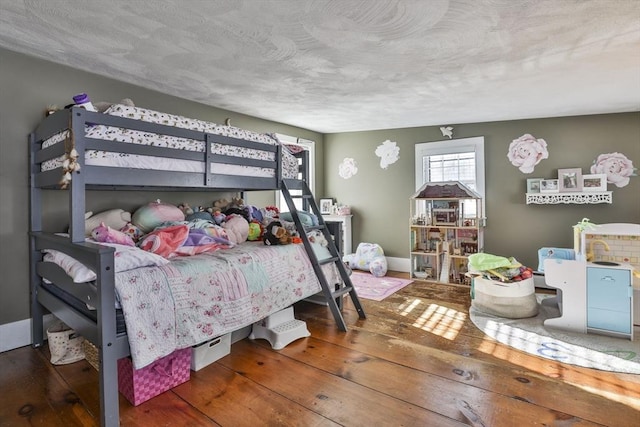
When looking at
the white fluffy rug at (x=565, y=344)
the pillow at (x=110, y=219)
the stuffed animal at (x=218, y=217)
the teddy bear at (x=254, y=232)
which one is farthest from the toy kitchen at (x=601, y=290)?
the pillow at (x=110, y=219)

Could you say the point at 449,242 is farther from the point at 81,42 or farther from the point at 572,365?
the point at 81,42

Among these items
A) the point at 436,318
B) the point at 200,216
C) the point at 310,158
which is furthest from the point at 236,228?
the point at 310,158

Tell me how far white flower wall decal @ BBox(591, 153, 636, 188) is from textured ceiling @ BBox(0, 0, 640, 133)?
0.56 m

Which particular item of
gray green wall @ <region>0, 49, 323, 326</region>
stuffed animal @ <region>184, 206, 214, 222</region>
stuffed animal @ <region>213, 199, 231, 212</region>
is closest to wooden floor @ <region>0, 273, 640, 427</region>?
gray green wall @ <region>0, 49, 323, 326</region>

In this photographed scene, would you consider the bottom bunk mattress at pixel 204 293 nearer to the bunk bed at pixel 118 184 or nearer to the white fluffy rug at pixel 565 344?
the bunk bed at pixel 118 184

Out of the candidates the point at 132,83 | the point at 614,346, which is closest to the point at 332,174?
the point at 132,83

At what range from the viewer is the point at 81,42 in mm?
2219

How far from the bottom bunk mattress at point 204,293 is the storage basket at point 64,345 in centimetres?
92

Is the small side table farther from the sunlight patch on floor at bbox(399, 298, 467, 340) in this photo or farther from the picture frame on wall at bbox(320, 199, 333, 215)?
the sunlight patch on floor at bbox(399, 298, 467, 340)

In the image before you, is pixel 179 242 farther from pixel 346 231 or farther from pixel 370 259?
pixel 346 231

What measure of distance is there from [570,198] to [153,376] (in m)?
4.53

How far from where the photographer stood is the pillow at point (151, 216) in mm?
2838

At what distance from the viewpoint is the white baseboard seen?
94.3 inches

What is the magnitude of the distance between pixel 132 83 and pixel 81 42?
0.81 meters
